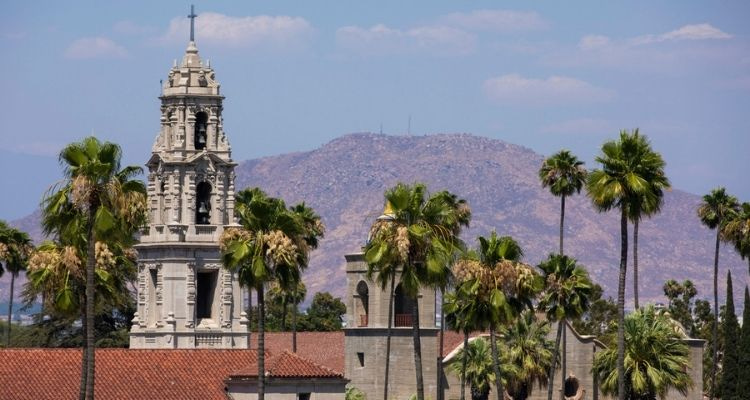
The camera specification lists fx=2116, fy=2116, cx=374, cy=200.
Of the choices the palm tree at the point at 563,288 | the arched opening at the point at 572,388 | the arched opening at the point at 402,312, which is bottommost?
the arched opening at the point at 572,388

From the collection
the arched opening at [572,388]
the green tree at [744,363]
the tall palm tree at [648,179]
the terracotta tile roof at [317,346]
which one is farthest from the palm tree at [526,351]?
the tall palm tree at [648,179]

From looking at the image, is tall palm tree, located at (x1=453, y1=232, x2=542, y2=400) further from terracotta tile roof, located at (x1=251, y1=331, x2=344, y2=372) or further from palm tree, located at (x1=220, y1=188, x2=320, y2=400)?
terracotta tile roof, located at (x1=251, y1=331, x2=344, y2=372)

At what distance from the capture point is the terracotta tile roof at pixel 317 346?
4707 inches

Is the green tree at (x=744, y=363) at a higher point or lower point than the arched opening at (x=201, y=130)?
lower

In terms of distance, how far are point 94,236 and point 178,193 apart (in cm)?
2405

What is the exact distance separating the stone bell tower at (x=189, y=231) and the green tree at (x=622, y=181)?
2338 centimetres

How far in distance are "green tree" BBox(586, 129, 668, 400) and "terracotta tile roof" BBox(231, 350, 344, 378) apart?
14835 millimetres

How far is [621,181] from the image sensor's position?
73312 mm

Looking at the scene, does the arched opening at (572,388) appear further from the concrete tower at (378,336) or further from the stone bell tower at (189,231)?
the stone bell tower at (189,231)

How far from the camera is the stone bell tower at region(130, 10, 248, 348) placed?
91.9m

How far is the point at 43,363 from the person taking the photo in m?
83.8

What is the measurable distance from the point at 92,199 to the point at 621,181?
61.2 feet

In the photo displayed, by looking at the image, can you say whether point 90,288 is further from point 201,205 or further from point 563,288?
point 563,288

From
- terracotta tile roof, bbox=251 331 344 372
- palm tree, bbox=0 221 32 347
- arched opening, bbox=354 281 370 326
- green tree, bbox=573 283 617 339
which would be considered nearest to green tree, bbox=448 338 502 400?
arched opening, bbox=354 281 370 326
